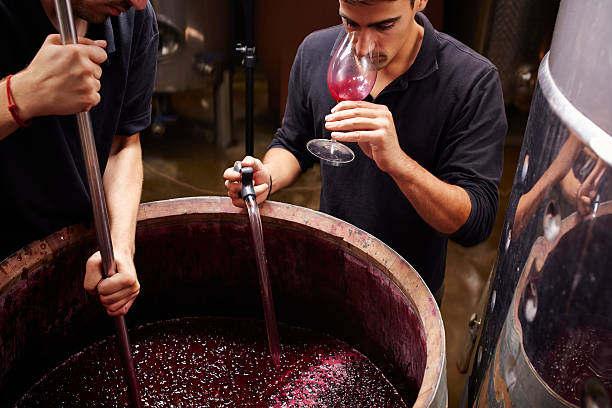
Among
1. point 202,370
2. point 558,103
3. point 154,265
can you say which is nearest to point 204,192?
point 154,265

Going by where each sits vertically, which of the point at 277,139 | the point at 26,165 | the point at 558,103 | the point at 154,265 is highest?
the point at 558,103

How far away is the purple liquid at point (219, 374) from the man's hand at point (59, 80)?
62 cm

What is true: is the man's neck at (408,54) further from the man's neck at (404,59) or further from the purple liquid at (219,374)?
the purple liquid at (219,374)

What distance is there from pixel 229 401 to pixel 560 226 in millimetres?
814

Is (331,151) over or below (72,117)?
below

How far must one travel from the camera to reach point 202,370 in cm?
120

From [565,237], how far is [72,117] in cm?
108

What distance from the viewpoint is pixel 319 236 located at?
1268 mm

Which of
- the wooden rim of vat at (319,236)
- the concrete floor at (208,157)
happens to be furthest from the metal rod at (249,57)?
the concrete floor at (208,157)

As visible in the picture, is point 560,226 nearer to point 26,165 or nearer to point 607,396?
point 607,396

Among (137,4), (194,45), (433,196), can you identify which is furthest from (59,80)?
(194,45)

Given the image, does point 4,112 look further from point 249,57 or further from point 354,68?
point 249,57

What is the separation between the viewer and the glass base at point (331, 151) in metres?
1.41

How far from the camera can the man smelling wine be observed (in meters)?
1.22
